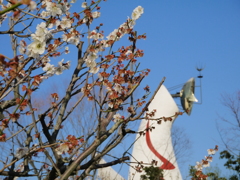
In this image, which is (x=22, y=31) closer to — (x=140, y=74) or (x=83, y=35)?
(x=83, y=35)

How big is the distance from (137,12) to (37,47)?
3.98ft

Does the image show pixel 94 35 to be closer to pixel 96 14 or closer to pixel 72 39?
pixel 96 14

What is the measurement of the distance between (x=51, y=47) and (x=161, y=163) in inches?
627

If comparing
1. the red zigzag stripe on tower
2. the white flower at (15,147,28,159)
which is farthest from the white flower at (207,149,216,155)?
the red zigzag stripe on tower

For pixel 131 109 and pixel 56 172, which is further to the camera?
pixel 131 109

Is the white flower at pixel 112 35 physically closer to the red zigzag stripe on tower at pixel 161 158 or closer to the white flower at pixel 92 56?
the white flower at pixel 92 56

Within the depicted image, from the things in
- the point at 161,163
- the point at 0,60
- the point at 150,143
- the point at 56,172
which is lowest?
the point at 0,60

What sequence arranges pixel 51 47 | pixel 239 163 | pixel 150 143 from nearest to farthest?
pixel 51 47, pixel 239 163, pixel 150 143

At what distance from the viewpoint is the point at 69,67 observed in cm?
289

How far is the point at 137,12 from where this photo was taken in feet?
10.3

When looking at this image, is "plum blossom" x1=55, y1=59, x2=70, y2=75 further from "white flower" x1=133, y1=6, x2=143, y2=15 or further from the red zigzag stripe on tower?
the red zigzag stripe on tower

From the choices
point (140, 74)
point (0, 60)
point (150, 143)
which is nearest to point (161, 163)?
point (150, 143)

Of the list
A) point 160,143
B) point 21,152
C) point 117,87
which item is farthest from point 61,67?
point 160,143

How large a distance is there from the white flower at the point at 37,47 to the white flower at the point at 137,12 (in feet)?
3.86
